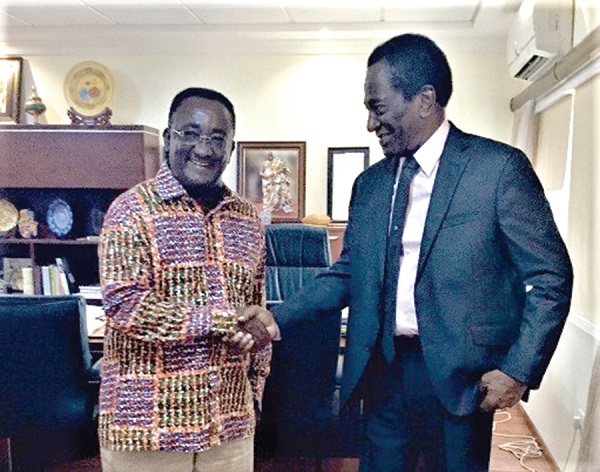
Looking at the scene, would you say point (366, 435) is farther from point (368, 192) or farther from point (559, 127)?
point (559, 127)

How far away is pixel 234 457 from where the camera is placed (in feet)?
4.04

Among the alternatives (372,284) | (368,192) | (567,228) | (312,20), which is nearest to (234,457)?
(372,284)

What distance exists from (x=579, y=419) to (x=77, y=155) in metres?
3.27

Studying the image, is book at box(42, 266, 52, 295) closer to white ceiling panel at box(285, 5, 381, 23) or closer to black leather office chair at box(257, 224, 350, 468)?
white ceiling panel at box(285, 5, 381, 23)

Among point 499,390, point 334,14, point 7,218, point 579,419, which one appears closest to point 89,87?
point 7,218

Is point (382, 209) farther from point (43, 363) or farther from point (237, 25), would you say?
point (237, 25)

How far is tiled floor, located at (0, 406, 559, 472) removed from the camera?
2.39 meters

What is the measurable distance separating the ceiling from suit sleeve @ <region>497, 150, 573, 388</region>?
2565 millimetres

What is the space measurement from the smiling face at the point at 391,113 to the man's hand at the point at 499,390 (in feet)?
1.59

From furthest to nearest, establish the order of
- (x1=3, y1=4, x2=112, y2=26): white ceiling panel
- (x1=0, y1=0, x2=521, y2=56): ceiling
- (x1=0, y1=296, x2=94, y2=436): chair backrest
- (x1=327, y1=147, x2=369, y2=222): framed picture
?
(x1=327, y1=147, x2=369, y2=222): framed picture → (x1=3, y1=4, x2=112, y2=26): white ceiling panel → (x1=0, y1=0, x2=521, y2=56): ceiling → (x1=0, y1=296, x2=94, y2=436): chair backrest

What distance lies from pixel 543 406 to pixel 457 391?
76.3 inches

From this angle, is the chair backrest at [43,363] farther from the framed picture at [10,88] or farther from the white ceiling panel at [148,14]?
the framed picture at [10,88]

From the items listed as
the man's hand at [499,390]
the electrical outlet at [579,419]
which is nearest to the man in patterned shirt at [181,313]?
the man's hand at [499,390]

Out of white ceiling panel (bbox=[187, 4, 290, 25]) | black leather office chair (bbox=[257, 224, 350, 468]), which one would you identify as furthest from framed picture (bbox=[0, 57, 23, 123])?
black leather office chair (bbox=[257, 224, 350, 468])
